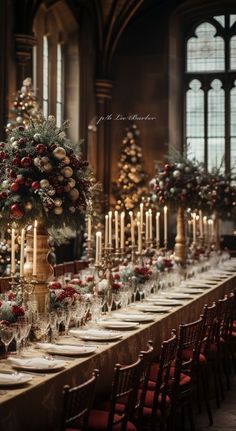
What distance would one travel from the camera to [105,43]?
17922 mm

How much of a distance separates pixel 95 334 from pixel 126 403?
105 cm

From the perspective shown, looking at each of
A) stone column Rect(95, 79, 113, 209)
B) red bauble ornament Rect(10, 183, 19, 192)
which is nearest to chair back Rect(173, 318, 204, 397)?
red bauble ornament Rect(10, 183, 19, 192)

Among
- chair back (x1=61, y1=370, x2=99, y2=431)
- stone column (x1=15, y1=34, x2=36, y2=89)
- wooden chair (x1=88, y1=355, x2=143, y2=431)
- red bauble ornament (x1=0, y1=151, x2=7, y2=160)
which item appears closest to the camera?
chair back (x1=61, y1=370, x2=99, y2=431)

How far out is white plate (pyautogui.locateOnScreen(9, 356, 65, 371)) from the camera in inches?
168

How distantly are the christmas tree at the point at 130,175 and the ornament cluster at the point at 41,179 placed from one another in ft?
38.4

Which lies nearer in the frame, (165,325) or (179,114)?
(165,325)

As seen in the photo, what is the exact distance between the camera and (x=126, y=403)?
440 cm

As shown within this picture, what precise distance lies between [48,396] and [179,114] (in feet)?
51.5

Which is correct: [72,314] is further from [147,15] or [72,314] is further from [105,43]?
[147,15]

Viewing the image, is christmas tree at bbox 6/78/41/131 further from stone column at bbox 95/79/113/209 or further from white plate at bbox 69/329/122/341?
white plate at bbox 69/329/122/341

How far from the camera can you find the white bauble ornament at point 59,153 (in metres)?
5.47

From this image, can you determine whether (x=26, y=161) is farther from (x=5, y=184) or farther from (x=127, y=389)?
(x=127, y=389)

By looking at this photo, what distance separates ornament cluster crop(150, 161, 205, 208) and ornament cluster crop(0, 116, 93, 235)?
16.3 feet

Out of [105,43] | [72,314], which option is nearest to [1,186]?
[72,314]
